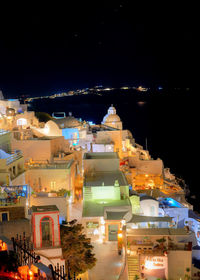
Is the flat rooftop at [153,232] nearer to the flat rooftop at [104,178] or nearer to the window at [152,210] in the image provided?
the flat rooftop at [104,178]

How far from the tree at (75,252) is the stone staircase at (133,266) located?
135cm

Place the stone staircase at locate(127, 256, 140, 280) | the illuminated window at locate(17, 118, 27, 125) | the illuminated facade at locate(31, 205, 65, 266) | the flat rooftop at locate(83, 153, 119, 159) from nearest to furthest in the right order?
the illuminated facade at locate(31, 205, 65, 266) < the stone staircase at locate(127, 256, 140, 280) < the flat rooftop at locate(83, 153, 119, 159) < the illuminated window at locate(17, 118, 27, 125)

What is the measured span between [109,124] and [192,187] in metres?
9.71

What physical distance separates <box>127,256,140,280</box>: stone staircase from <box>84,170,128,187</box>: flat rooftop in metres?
3.79

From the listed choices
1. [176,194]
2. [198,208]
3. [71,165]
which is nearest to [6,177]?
[71,165]

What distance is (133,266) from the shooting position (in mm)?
10906

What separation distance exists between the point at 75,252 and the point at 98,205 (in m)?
3.86

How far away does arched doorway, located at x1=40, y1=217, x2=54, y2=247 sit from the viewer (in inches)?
352

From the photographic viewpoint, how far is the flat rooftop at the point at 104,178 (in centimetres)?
1446

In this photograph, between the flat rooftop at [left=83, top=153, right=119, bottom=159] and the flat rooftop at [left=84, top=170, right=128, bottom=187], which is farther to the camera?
the flat rooftop at [left=83, top=153, right=119, bottom=159]

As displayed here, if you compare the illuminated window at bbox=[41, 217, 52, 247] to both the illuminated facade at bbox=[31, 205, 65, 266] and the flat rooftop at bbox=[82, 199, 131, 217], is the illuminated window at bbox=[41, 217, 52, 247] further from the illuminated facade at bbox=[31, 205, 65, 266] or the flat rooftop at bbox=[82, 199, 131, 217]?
the flat rooftop at bbox=[82, 199, 131, 217]

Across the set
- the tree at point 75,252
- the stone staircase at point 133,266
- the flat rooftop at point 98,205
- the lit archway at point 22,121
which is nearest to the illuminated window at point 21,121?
the lit archway at point 22,121

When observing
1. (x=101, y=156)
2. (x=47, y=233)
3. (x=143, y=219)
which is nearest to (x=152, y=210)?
(x=143, y=219)

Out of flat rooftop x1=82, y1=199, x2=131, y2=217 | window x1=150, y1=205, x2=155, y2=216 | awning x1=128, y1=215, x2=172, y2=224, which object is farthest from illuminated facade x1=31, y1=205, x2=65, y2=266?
window x1=150, y1=205, x2=155, y2=216
